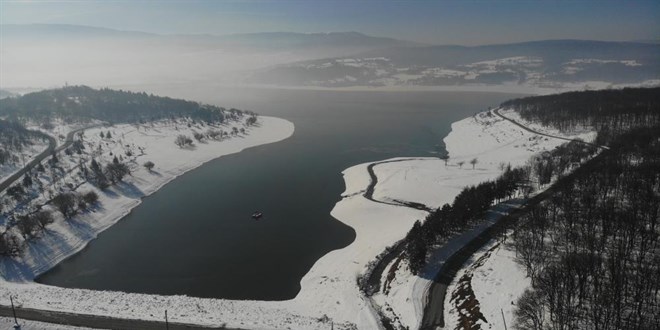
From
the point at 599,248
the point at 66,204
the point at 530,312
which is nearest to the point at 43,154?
the point at 66,204

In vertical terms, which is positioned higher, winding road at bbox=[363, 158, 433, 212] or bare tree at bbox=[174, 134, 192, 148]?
bare tree at bbox=[174, 134, 192, 148]

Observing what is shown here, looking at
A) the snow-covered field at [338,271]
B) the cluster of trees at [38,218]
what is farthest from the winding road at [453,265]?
the cluster of trees at [38,218]

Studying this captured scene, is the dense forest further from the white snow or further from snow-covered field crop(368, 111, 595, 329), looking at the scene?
the white snow

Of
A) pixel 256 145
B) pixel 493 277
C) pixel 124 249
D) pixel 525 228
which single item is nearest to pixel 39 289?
pixel 124 249

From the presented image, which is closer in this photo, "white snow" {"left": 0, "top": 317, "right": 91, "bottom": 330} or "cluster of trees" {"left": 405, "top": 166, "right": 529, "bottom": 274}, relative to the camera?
"white snow" {"left": 0, "top": 317, "right": 91, "bottom": 330}

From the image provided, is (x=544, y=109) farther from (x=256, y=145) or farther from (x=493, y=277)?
(x=493, y=277)

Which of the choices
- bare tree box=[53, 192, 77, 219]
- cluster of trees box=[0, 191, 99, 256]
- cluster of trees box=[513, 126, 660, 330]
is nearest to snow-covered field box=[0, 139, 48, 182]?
cluster of trees box=[0, 191, 99, 256]
